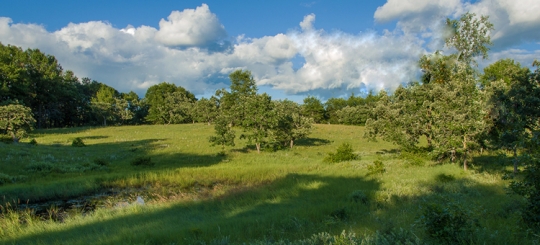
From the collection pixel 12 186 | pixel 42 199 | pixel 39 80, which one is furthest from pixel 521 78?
pixel 39 80

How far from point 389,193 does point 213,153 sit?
71.5 ft

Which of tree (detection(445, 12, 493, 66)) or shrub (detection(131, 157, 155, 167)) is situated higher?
tree (detection(445, 12, 493, 66))

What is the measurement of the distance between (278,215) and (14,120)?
33111 millimetres

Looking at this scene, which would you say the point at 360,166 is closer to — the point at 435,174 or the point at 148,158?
the point at 435,174

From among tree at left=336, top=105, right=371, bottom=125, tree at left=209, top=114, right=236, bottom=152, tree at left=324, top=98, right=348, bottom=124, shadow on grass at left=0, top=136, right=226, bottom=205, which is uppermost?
tree at left=324, top=98, right=348, bottom=124

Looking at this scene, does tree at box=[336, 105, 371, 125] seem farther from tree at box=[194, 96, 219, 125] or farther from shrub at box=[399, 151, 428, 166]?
shrub at box=[399, 151, 428, 166]

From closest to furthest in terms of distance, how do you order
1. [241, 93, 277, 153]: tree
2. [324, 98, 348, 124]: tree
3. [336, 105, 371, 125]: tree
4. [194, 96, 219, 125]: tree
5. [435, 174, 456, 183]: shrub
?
[435, 174, 456, 183]: shrub
[241, 93, 277, 153]: tree
[194, 96, 219, 125]: tree
[336, 105, 371, 125]: tree
[324, 98, 348, 124]: tree

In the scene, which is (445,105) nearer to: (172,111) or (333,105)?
(172,111)

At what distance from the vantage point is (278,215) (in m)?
10.4

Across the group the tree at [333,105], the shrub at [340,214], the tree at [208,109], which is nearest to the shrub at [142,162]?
the shrub at [340,214]

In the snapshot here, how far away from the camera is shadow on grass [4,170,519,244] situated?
8.48m

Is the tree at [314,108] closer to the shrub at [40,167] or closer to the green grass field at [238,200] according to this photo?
the green grass field at [238,200]

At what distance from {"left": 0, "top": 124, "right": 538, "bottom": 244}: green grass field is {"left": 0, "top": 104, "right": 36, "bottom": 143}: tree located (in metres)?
6.81

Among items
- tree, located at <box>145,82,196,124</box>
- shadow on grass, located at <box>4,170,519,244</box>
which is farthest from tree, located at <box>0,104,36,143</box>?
tree, located at <box>145,82,196,124</box>
